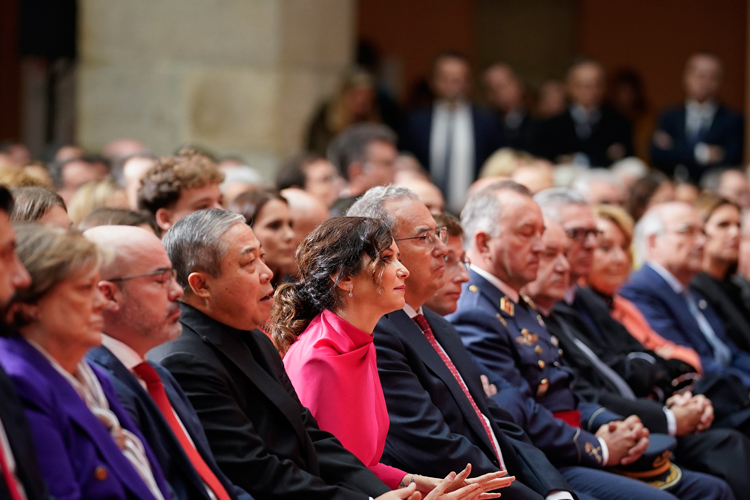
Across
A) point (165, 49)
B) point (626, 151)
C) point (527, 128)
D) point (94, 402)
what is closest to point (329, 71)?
point (165, 49)

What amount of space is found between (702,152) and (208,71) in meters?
4.50

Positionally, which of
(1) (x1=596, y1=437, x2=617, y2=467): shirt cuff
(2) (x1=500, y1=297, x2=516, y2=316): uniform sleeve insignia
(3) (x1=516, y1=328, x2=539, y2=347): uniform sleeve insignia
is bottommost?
(1) (x1=596, y1=437, x2=617, y2=467): shirt cuff

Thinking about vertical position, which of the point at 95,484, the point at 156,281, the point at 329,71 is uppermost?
the point at 329,71

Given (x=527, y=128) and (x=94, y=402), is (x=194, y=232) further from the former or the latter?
(x=527, y=128)

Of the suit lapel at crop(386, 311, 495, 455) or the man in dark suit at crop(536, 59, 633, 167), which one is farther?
the man in dark suit at crop(536, 59, 633, 167)

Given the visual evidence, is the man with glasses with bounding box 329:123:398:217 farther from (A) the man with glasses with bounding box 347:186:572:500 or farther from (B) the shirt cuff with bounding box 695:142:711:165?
(B) the shirt cuff with bounding box 695:142:711:165

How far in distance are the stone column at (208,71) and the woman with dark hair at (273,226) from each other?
3.36m

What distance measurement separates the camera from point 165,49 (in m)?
7.83

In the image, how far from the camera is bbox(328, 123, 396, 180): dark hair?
251 inches

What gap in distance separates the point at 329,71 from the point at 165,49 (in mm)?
1284

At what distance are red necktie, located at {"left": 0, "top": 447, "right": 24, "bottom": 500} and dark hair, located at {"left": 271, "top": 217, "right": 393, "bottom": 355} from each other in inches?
50.9

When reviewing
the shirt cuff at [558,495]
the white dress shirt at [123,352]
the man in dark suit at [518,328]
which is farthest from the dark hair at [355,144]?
the white dress shirt at [123,352]

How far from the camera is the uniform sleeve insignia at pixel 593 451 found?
3843mm

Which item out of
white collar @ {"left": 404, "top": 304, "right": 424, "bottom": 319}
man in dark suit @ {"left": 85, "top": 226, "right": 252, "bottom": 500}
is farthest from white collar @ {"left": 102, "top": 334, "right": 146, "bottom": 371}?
white collar @ {"left": 404, "top": 304, "right": 424, "bottom": 319}
